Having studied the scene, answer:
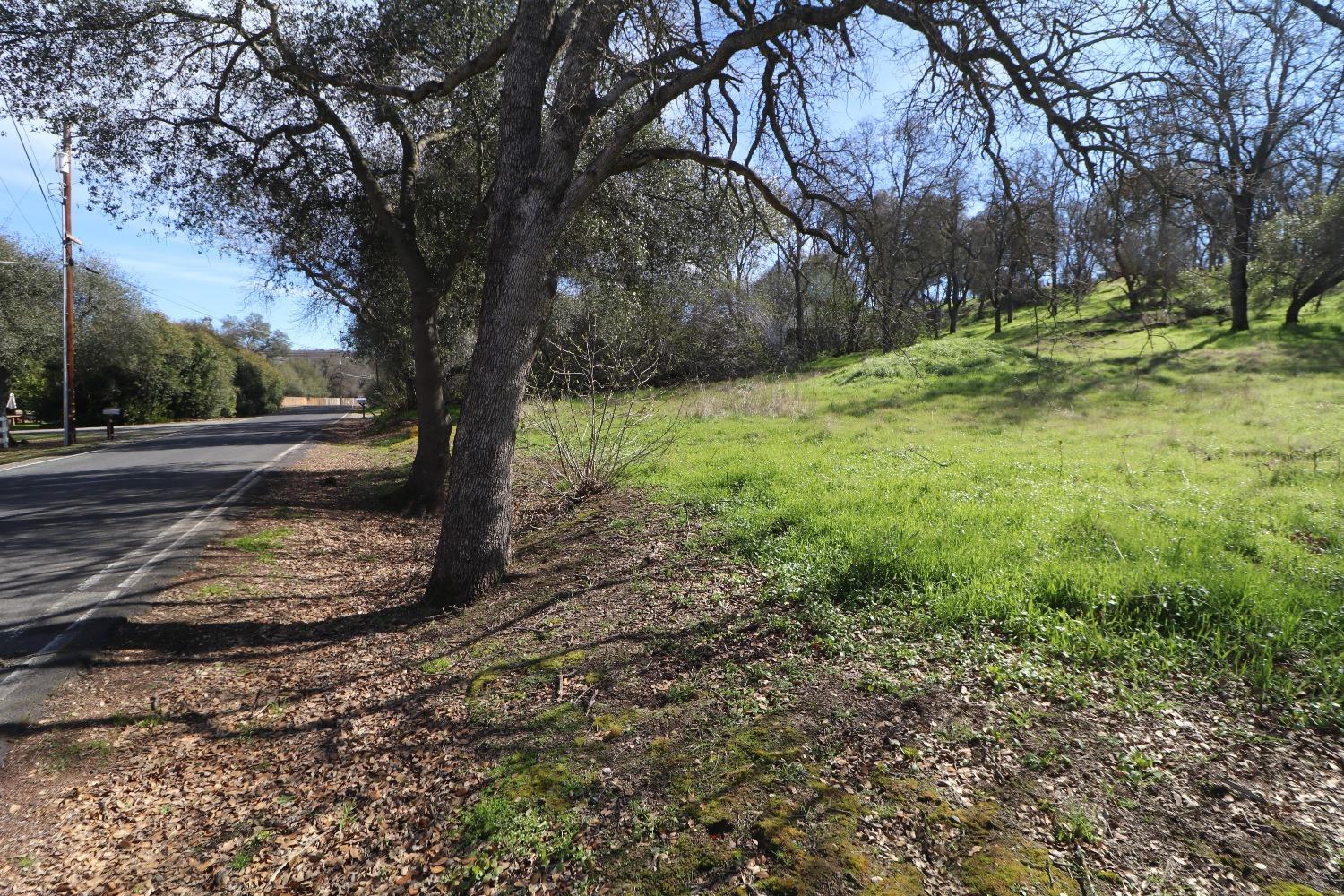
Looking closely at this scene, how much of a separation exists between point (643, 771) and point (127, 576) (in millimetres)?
6407

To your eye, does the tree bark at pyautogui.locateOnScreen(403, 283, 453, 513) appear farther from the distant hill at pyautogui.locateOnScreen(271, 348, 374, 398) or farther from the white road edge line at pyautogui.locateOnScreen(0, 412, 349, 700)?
the distant hill at pyautogui.locateOnScreen(271, 348, 374, 398)

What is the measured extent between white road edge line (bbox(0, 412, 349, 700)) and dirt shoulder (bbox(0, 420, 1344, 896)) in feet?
1.29

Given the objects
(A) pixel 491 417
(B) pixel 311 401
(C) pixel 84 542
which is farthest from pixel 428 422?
(B) pixel 311 401

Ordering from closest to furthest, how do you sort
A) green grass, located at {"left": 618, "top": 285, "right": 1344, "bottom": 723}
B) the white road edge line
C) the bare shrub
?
green grass, located at {"left": 618, "top": 285, "right": 1344, "bottom": 723} < the white road edge line < the bare shrub

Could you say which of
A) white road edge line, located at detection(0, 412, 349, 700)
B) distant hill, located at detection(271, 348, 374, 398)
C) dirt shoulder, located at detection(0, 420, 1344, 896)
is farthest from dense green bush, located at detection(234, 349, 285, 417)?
dirt shoulder, located at detection(0, 420, 1344, 896)

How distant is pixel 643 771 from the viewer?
3127 millimetres

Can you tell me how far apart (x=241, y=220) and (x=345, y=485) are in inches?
199

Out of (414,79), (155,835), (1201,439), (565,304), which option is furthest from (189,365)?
(1201,439)

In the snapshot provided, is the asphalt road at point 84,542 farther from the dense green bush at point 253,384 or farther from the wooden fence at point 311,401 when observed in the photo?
the wooden fence at point 311,401

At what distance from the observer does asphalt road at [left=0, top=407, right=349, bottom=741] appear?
191 inches

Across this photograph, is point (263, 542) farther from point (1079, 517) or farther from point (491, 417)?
point (1079, 517)

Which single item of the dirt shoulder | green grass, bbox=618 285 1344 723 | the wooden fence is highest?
the wooden fence

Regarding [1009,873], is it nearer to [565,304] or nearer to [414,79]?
[414,79]

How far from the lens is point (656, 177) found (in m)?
9.48
